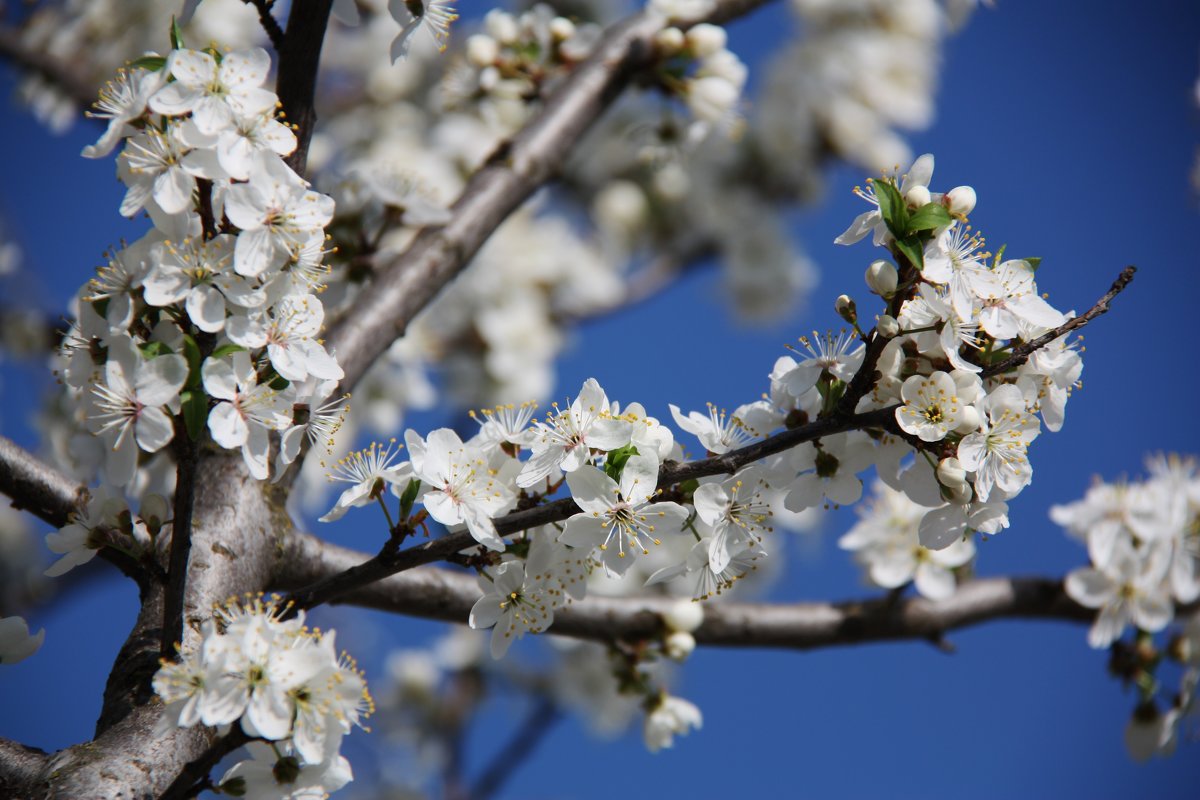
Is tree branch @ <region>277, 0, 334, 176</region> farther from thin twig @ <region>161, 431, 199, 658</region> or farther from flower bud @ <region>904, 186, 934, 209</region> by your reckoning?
flower bud @ <region>904, 186, 934, 209</region>

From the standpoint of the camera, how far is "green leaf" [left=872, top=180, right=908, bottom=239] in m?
1.51

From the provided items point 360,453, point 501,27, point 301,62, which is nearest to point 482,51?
point 501,27

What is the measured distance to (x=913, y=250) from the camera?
1.48 meters

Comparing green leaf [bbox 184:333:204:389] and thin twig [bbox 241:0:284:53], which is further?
thin twig [bbox 241:0:284:53]

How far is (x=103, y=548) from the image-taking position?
1688 millimetres

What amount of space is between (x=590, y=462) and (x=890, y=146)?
571cm

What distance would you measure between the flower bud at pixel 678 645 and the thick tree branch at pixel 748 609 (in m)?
0.04

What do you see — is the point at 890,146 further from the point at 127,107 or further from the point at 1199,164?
the point at 127,107

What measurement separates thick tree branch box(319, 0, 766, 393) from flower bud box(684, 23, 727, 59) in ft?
0.40

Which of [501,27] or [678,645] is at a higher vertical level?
[501,27]

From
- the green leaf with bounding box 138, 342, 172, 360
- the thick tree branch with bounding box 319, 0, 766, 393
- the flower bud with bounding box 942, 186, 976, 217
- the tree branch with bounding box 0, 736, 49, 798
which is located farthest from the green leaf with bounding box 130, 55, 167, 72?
the flower bud with bounding box 942, 186, 976, 217

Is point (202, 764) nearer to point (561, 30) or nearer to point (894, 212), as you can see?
point (894, 212)

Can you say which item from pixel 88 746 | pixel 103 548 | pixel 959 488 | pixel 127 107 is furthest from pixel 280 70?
pixel 959 488

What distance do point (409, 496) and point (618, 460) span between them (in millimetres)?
356
